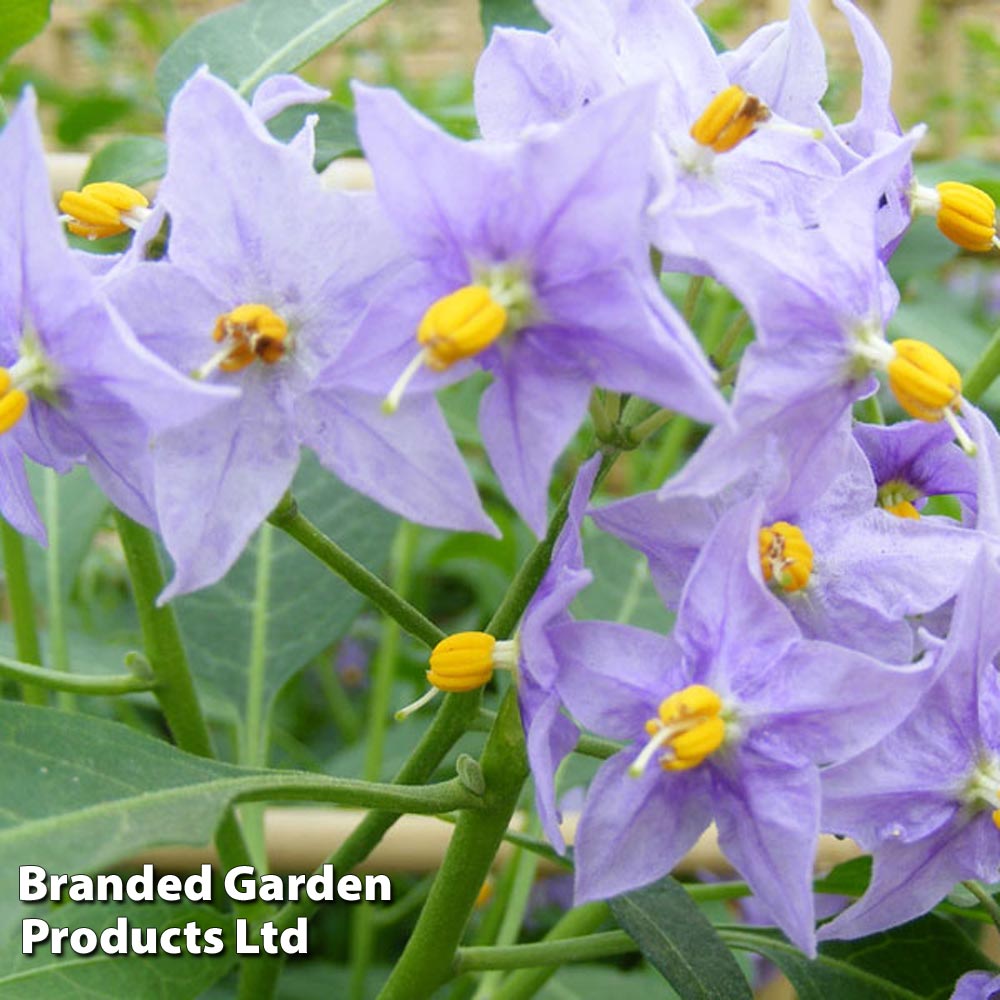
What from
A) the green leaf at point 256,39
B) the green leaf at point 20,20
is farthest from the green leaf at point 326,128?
the green leaf at point 20,20

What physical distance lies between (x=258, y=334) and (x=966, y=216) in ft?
0.92

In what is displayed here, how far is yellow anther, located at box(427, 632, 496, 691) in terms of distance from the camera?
523 millimetres

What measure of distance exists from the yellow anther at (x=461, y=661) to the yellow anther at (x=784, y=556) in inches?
3.8

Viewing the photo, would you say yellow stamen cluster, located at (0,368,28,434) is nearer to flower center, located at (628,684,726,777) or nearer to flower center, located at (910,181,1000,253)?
flower center, located at (628,684,726,777)

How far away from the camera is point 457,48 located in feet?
11.0

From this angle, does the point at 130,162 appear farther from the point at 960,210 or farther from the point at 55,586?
the point at 960,210

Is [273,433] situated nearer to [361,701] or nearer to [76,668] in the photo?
[76,668]

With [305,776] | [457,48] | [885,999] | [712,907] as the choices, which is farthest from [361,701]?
[457,48]

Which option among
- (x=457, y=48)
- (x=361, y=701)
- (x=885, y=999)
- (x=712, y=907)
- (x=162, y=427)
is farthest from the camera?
(x=457, y=48)

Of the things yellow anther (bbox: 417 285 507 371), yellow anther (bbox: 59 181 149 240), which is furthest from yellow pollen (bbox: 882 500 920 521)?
yellow anther (bbox: 59 181 149 240)

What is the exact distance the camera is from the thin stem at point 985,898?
600 mm

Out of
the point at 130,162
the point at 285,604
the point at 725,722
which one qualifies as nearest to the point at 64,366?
the point at 725,722

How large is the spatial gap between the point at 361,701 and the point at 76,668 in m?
0.78

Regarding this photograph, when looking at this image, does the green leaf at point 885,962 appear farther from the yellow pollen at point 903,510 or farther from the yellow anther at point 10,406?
the yellow anther at point 10,406
